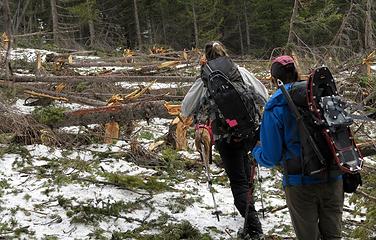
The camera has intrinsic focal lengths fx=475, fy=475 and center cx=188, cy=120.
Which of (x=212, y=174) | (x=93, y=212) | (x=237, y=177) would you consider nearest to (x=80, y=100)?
(x=212, y=174)

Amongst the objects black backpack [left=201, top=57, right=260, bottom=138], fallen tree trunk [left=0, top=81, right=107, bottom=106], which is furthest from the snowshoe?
fallen tree trunk [left=0, top=81, right=107, bottom=106]

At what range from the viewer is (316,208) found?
3414mm

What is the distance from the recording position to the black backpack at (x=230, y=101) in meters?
4.50

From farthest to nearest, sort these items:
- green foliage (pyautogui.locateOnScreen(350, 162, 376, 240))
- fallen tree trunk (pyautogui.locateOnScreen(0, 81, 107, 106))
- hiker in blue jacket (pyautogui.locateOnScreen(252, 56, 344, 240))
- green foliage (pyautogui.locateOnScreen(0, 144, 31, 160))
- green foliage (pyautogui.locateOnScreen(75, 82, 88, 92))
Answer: green foliage (pyautogui.locateOnScreen(75, 82, 88, 92)) → fallen tree trunk (pyautogui.locateOnScreen(0, 81, 107, 106)) → green foliage (pyautogui.locateOnScreen(0, 144, 31, 160)) → green foliage (pyautogui.locateOnScreen(350, 162, 376, 240)) → hiker in blue jacket (pyautogui.locateOnScreen(252, 56, 344, 240))

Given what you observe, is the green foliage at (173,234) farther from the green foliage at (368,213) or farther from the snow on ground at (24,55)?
the snow on ground at (24,55)

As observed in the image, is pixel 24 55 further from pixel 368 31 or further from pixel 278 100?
pixel 278 100

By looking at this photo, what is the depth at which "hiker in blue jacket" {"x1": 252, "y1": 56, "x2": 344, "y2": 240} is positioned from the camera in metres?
3.34

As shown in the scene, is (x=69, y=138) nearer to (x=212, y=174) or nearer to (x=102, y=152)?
(x=102, y=152)

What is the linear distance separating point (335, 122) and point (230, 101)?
56.9 inches

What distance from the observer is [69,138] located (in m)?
7.34

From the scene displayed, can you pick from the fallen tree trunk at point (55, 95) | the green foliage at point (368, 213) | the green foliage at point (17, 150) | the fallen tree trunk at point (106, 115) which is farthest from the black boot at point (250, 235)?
the fallen tree trunk at point (55, 95)

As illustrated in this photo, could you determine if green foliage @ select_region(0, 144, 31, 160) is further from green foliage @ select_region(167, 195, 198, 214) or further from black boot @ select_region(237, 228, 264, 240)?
black boot @ select_region(237, 228, 264, 240)

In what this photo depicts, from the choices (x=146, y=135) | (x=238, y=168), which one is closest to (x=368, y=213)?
(x=238, y=168)

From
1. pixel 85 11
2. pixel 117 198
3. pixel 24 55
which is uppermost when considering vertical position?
pixel 85 11
